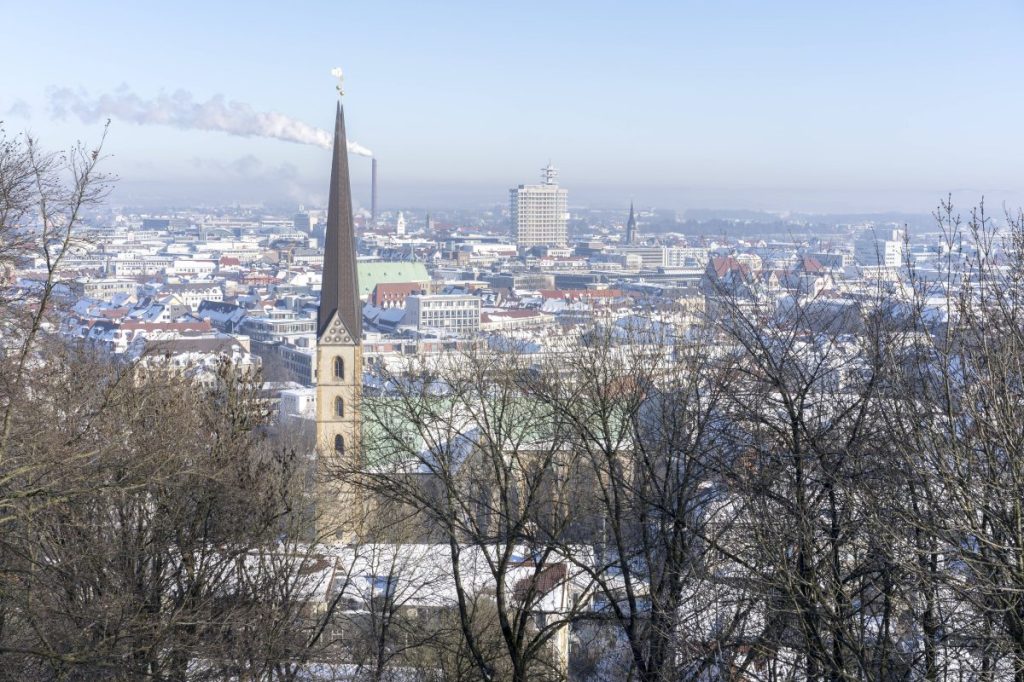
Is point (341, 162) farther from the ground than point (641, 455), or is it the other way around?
point (341, 162)

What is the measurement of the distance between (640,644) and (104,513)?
379 centimetres

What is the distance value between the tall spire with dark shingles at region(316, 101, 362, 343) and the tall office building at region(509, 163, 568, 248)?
166 m

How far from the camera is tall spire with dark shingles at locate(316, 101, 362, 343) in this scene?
26.6 m

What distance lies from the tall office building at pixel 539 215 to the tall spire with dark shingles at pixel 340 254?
545ft

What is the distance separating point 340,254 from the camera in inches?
1081

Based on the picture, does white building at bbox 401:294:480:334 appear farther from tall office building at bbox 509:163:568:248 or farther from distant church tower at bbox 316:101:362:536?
tall office building at bbox 509:163:568:248

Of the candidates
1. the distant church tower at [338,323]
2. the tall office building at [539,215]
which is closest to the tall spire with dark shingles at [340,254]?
the distant church tower at [338,323]

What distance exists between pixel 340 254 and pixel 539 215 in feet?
558

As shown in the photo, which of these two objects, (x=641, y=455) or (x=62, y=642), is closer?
(x=62, y=642)

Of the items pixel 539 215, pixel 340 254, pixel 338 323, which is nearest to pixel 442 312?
pixel 338 323

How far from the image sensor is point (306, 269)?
137m

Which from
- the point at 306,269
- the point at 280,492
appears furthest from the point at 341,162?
the point at 306,269

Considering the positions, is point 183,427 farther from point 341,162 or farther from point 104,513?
point 341,162

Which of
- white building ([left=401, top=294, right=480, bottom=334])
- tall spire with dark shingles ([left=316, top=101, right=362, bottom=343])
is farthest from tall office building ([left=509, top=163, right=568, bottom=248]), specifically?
tall spire with dark shingles ([left=316, top=101, right=362, bottom=343])
